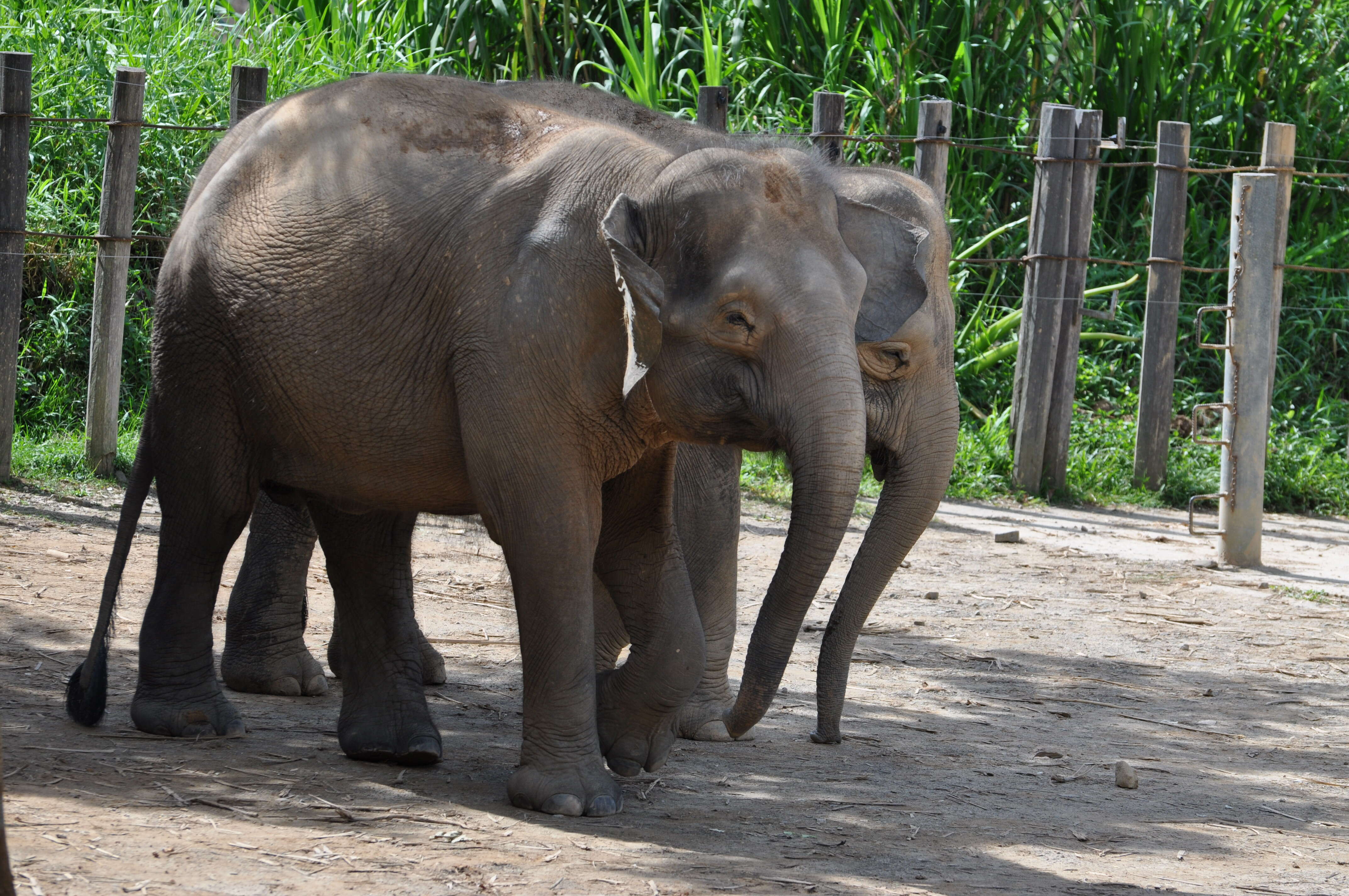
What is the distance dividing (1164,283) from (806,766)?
5425 mm

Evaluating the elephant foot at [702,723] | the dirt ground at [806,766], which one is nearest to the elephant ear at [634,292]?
the dirt ground at [806,766]

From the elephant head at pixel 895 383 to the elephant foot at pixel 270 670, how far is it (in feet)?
5.05

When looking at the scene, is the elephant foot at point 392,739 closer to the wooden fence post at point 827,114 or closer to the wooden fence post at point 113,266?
the wooden fence post at point 113,266

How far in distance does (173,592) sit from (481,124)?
1.42 m

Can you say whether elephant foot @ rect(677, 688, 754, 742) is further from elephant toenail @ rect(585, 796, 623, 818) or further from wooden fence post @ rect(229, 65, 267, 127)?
wooden fence post @ rect(229, 65, 267, 127)

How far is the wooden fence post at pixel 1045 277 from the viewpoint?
8742 mm

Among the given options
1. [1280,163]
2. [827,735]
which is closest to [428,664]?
[827,735]

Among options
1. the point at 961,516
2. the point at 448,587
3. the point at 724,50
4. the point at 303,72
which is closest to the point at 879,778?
the point at 448,587

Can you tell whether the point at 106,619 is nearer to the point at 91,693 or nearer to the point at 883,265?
the point at 91,693

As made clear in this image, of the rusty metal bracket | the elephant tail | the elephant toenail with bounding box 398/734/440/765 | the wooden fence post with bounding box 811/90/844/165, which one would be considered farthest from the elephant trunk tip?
the wooden fence post with bounding box 811/90/844/165

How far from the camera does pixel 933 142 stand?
27.1ft

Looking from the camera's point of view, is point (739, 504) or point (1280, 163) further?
point (1280, 163)

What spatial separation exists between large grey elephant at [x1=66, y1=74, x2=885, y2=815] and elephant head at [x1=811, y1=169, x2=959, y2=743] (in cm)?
9

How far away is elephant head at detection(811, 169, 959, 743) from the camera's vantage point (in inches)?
150
